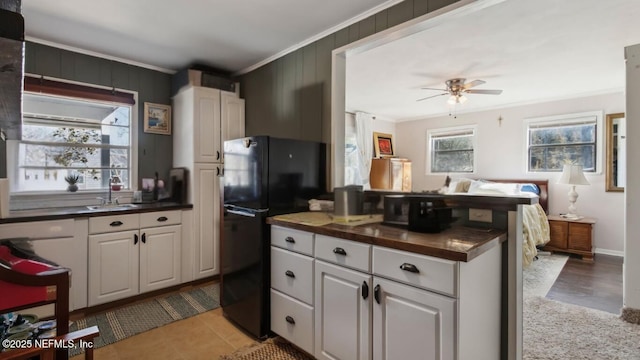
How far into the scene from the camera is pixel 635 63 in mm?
2488

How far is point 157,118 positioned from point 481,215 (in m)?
3.41

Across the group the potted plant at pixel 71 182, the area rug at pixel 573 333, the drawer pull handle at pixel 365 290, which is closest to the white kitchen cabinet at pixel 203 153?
the potted plant at pixel 71 182

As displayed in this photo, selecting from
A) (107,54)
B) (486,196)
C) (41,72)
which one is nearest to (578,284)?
(486,196)

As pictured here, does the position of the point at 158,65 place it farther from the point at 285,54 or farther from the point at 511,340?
the point at 511,340

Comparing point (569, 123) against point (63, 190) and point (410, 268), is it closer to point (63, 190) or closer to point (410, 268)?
point (410, 268)

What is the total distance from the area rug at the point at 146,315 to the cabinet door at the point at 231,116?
1.68 metres

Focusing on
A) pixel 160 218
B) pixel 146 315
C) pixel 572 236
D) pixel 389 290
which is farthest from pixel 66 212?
pixel 572 236

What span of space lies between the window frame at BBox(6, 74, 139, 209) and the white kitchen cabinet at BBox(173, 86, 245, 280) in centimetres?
42

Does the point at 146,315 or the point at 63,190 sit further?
the point at 63,190

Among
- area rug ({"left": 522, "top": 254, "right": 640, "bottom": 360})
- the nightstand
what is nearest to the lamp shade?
the nightstand

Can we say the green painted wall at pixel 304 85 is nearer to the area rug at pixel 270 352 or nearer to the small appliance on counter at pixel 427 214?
the small appliance on counter at pixel 427 214

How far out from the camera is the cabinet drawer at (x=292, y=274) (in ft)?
6.31

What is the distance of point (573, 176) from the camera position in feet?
14.9

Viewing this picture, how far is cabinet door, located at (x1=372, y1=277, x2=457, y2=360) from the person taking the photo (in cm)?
131
